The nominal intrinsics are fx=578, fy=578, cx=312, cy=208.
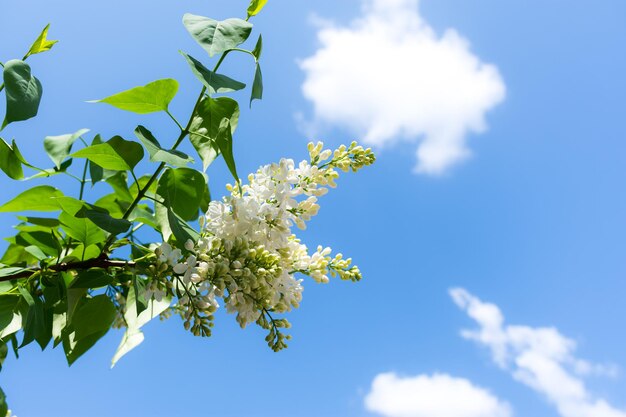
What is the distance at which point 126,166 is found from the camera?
48.0 inches

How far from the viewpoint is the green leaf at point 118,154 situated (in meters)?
1.19

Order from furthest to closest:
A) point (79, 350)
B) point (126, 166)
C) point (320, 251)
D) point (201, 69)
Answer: point (320, 251) → point (79, 350) → point (126, 166) → point (201, 69)

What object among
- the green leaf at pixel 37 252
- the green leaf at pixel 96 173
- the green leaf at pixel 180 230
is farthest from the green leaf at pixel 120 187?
the green leaf at pixel 180 230

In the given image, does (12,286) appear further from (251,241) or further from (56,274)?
(251,241)

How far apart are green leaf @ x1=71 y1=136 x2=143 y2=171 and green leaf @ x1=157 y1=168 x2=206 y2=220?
2.8 inches

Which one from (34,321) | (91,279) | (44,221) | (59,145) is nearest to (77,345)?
(34,321)

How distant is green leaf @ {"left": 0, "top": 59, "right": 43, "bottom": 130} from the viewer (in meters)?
1.14

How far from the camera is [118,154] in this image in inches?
47.4

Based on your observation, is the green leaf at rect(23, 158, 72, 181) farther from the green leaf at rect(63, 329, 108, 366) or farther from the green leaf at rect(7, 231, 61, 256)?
the green leaf at rect(63, 329, 108, 366)

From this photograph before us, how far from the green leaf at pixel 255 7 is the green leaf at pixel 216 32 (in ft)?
0.49

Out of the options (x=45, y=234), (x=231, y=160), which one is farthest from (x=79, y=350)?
(x=231, y=160)

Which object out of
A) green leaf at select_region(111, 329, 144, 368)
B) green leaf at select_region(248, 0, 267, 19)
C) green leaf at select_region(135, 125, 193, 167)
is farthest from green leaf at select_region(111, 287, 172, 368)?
green leaf at select_region(248, 0, 267, 19)

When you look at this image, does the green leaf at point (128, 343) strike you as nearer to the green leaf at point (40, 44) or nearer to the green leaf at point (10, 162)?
the green leaf at point (10, 162)

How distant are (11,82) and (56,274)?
16.8 inches
